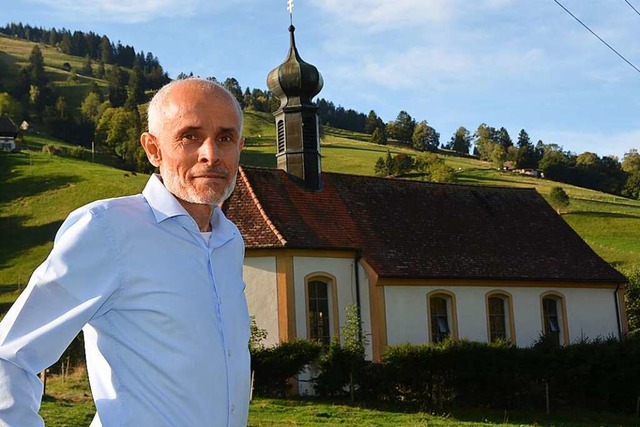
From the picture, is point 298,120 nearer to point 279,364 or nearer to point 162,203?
point 279,364

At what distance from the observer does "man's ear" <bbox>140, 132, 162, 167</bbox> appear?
2.70 m

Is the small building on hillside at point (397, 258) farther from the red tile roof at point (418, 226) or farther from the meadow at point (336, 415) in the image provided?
the meadow at point (336, 415)

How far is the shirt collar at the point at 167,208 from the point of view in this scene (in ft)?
8.33

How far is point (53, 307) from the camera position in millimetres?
2193

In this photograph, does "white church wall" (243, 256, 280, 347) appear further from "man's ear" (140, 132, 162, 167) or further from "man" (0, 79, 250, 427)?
"man" (0, 79, 250, 427)

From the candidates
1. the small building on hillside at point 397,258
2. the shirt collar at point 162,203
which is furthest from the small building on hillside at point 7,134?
the shirt collar at point 162,203

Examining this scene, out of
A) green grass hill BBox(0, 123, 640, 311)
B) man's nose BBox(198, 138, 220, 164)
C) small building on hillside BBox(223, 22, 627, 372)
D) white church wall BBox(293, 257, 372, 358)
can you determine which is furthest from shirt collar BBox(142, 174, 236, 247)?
green grass hill BBox(0, 123, 640, 311)

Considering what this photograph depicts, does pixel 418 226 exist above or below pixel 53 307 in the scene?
above

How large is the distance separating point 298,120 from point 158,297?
25150mm

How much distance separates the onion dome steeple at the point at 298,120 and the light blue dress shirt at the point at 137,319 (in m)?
24.6

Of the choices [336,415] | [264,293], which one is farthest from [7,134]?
[336,415]

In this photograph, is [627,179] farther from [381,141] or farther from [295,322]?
[295,322]

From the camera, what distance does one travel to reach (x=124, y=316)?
238 cm

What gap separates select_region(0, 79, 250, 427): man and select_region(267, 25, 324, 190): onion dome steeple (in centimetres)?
2450
